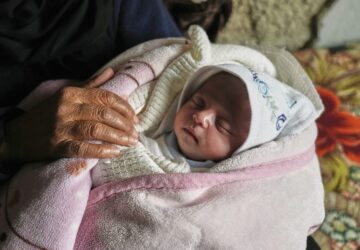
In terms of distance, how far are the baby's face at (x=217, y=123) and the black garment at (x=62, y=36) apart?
0.28m

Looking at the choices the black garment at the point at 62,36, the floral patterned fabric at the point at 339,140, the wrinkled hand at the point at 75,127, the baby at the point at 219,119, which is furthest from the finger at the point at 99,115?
the floral patterned fabric at the point at 339,140

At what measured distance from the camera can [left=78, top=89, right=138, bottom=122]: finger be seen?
863 mm

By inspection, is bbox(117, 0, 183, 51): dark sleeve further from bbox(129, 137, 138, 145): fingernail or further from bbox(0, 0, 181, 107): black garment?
bbox(129, 137, 138, 145): fingernail

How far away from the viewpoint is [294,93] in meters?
1.09

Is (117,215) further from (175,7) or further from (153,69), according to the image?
(175,7)

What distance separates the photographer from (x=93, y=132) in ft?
2.70

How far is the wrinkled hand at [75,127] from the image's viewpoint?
827 millimetres

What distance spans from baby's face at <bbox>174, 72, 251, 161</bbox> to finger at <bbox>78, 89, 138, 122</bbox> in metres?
0.14

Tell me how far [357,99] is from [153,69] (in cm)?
71

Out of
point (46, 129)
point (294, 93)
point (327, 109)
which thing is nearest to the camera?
point (46, 129)

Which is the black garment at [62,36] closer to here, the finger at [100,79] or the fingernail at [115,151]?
the finger at [100,79]

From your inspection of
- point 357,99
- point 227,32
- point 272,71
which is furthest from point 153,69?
point 357,99

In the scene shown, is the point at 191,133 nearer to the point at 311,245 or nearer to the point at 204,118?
the point at 204,118

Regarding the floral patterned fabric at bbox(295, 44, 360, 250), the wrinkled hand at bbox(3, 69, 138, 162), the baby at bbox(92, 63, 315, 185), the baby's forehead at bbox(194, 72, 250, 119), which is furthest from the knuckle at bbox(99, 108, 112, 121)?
the floral patterned fabric at bbox(295, 44, 360, 250)
